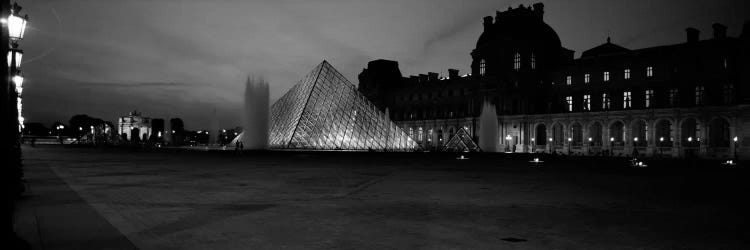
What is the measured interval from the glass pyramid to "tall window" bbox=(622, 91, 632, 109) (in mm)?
26749

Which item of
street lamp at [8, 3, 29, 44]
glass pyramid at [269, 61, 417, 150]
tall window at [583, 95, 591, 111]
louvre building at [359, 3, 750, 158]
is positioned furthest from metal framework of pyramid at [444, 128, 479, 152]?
street lamp at [8, 3, 29, 44]

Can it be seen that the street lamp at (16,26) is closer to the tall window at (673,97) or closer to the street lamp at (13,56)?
the street lamp at (13,56)

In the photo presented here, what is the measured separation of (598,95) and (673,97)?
807 cm

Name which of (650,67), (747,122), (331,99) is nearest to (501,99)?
(650,67)

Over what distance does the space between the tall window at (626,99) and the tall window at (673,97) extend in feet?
13.4

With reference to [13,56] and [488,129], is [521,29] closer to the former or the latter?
[488,129]

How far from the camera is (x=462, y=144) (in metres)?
47.9

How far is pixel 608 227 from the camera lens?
746 cm

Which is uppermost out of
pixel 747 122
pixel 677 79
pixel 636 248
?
pixel 677 79

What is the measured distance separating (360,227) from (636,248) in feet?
11.2

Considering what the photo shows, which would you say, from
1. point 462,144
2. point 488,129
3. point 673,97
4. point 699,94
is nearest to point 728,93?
point 699,94

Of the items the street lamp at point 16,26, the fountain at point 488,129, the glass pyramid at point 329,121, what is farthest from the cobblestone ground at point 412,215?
the fountain at point 488,129

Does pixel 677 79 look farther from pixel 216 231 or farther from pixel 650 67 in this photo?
pixel 216 231

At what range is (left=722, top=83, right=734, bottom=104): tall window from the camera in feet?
163
